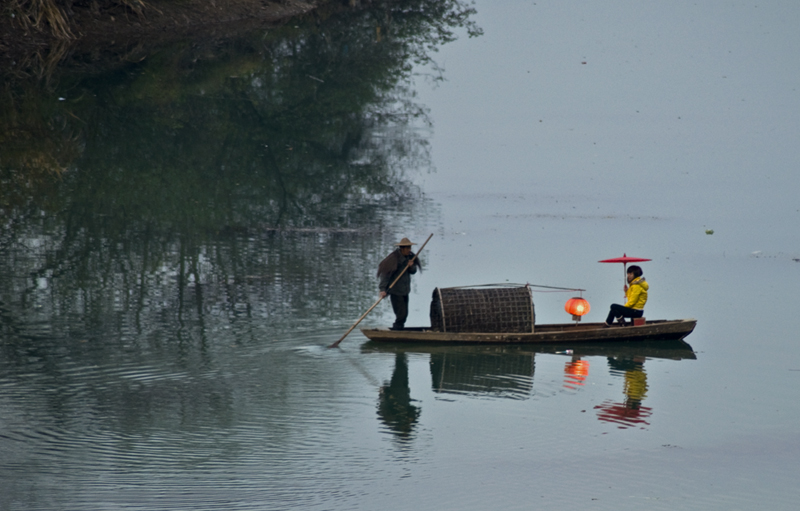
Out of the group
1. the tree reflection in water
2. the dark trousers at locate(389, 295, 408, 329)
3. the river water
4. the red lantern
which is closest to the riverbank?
the tree reflection in water

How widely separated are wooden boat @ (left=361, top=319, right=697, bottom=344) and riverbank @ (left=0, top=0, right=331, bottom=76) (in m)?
24.4

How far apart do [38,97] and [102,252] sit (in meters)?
14.8

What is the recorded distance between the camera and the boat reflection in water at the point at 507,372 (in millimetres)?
13688

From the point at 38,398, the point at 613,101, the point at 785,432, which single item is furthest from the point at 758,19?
the point at 38,398

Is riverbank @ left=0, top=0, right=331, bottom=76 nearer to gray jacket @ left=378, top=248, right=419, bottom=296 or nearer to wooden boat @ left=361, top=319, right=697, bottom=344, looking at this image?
gray jacket @ left=378, top=248, right=419, bottom=296

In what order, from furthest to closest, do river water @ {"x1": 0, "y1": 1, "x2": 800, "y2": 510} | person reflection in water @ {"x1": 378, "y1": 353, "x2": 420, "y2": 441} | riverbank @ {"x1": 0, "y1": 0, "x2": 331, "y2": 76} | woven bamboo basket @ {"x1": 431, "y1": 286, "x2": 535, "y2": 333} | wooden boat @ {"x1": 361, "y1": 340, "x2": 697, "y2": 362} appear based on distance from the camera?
riverbank @ {"x1": 0, "y1": 0, "x2": 331, "y2": 76}, woven bamboo basket @ {"x1": 431, "y1": 286, "x2": 535, "y2": 333}, wooden boat @ {"x1": 361, "y1": 340, "x2": 697, "y2": 362}, person reflection in water @ {"x1": 378, "y1": 353, "x2": 420, "y2": 441}, river water @ {"x1": 0, "y1": 1, "x2": 800, "y2": 510}

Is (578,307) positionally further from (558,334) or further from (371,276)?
(371,276)

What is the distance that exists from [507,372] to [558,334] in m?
1.60

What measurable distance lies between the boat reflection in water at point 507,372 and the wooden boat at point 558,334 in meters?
0.11

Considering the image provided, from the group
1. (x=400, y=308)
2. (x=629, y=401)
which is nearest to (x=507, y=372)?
(x=629, y=401)

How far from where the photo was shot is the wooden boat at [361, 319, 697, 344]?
53.8 feet

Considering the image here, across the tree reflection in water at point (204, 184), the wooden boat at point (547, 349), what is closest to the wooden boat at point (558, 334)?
the wooden boat at point (547, 349)

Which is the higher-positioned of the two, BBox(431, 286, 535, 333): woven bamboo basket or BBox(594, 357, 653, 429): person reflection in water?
BBox(431, 286, 535, 333): woven bamboo basket

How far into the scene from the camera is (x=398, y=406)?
13.8 meters
